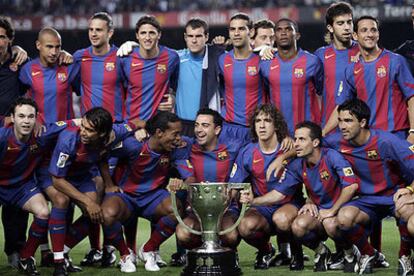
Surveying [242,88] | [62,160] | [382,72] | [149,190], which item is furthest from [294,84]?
[62,160]

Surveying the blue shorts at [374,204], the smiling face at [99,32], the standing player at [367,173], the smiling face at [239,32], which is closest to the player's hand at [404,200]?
the standing player at [367,173]

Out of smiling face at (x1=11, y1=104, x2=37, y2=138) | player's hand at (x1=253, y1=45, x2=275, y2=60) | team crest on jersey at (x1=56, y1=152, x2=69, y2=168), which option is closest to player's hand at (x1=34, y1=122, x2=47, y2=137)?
smiling face at (x1=11, y1=104, x2=37, y2=138)

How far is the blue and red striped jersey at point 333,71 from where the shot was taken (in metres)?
7.09

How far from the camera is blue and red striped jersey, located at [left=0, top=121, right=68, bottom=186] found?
6.62m

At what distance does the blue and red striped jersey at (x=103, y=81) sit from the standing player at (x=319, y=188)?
160cm

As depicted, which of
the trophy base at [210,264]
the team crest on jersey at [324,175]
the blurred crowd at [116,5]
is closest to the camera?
the trophy base at [210,264]

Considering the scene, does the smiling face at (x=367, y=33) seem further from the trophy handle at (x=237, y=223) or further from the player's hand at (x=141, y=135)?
the player's hand at (x=141, y=135)

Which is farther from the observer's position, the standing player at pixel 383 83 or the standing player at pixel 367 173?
the standing player at pixel 383 83

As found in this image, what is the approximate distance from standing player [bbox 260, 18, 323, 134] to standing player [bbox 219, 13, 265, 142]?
12cm

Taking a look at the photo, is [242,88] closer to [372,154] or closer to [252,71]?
[252,71]

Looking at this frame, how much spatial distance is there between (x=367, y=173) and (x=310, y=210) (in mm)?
461

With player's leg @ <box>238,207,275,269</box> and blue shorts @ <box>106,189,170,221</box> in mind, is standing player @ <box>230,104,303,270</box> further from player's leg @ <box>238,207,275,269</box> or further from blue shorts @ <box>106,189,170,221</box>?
blue shorts @ <box>106,189,170,221</box>

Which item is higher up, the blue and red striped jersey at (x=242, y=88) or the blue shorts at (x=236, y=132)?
the blue and red striped jersey at (x=242, y=88)

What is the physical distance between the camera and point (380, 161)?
643 centimetres
